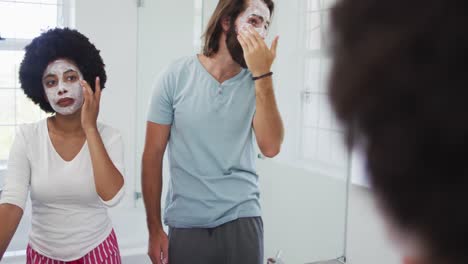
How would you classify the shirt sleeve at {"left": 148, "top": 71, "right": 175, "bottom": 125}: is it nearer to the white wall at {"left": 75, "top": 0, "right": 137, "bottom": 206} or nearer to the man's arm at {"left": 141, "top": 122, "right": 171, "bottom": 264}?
the man's arm at {"left": 141, "top": 122, "right": 171, "bottom": 264}

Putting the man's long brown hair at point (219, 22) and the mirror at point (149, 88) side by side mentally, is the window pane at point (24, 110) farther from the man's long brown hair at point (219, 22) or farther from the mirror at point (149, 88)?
the man's long brown hair at point (219, 22)

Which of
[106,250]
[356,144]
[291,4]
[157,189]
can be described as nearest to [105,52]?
[291,4]

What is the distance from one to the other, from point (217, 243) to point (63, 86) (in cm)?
57

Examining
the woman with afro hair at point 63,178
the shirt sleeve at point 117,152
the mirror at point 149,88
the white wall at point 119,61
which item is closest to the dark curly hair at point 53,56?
the woman with afro hair at point 63,178

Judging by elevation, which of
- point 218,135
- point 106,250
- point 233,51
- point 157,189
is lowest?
point 106,250

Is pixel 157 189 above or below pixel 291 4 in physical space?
below

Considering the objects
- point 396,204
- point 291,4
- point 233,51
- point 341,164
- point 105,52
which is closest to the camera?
point 396,204

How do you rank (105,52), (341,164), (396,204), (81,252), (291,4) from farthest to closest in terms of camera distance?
(105,52) < (291,4) < (341,164) < (81,252) < (396,204)

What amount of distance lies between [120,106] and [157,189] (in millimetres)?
1172

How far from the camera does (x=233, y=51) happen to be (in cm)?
134

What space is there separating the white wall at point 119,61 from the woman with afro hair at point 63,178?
1097mm

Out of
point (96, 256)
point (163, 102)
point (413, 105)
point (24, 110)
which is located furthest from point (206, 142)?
point (24, 110)

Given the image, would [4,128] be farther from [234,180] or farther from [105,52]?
[234,180]

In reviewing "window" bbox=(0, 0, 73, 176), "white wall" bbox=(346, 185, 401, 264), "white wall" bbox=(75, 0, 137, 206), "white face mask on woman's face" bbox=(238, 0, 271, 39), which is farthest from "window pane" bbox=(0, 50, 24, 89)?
"white wall" bbox=(346, 185, 401, 264)
